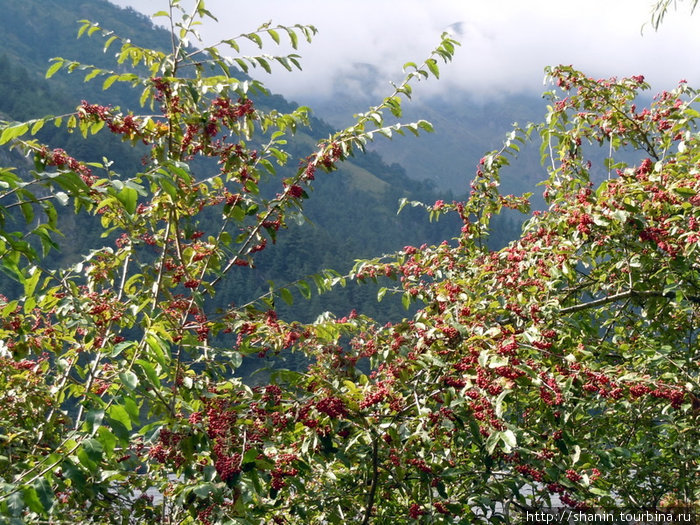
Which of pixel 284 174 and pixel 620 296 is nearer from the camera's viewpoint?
pixel 620 296

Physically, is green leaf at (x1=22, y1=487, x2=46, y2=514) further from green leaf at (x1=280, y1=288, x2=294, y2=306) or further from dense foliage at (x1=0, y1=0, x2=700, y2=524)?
green leaf at (x1=280, y1=288, x2=294, y2=306)

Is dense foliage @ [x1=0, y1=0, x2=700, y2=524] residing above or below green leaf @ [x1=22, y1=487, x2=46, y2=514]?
above

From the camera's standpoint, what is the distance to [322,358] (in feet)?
13.6

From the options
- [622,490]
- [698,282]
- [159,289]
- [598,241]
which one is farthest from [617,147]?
[159,289]

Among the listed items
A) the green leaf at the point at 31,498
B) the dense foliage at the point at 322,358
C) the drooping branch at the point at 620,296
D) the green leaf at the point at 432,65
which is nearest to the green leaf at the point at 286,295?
the dense foliage at the point at 322,358

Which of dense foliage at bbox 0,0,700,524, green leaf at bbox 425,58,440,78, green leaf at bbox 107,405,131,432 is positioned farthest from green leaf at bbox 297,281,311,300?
green leaf at bbox 107,405,131,432

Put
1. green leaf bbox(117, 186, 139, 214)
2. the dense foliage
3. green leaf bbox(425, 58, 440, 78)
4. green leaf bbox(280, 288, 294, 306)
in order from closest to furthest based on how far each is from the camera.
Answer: green leaf bbox(117, 186, 139, 214), the dense foliage, green leaf bbox(425, 58, 440, 78), green leaf bbox(280, 288, 294, 306)

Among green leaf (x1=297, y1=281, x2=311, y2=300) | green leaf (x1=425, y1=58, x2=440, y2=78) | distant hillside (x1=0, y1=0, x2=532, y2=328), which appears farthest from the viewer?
distant hillside (x1=0, y1=0, x2=532, y2=328)

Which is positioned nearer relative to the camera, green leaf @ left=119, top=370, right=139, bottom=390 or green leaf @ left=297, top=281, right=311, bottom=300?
green leaf @ left=119, top=370, right=139, bottom=390

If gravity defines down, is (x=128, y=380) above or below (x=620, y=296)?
below

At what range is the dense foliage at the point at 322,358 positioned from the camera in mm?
3377

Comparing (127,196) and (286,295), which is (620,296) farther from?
(127,196)

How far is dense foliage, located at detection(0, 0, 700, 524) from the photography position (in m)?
3.38

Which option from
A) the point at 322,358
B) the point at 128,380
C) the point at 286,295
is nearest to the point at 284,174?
the point at 286,295
